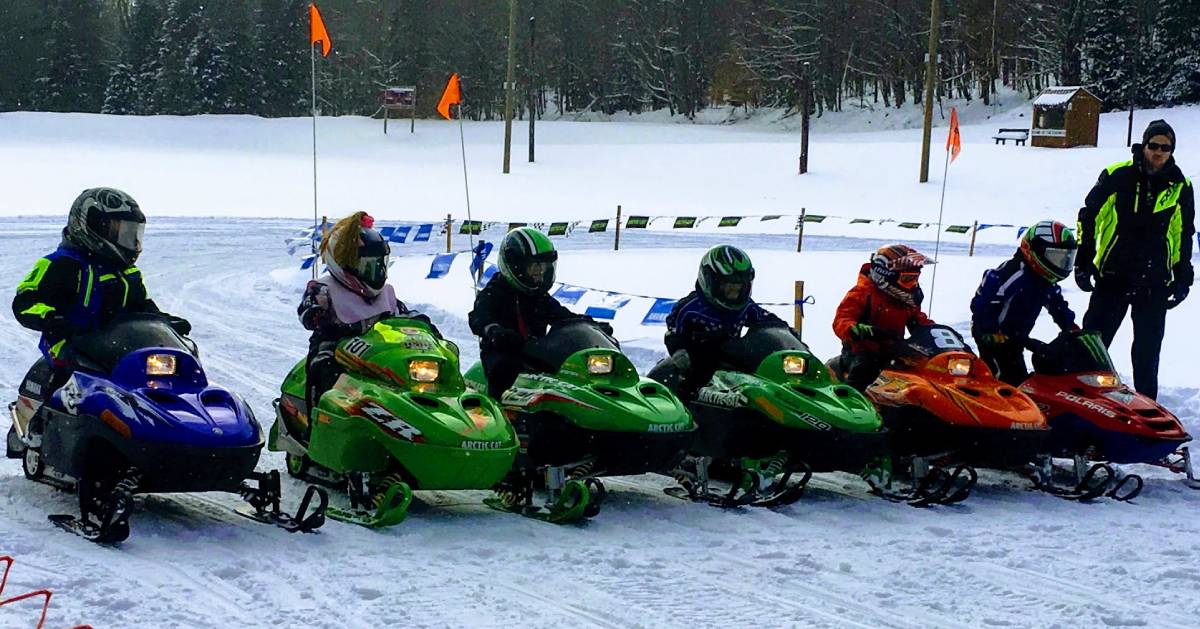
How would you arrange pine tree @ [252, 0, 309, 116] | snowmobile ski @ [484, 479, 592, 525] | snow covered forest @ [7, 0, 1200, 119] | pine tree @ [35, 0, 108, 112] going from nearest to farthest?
1. snowmobile ski @ [484, 479, 592, 525]
2. snow covered forest @ [7, 0, 1200, 119]
3. pine tree @ [252, 0, 309, 116]
4. pine tree @ [35, 0, 108, 112]

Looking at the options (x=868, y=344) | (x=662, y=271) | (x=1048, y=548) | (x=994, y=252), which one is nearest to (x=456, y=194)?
(x=994, y=252)

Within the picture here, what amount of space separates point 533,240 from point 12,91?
213 ft

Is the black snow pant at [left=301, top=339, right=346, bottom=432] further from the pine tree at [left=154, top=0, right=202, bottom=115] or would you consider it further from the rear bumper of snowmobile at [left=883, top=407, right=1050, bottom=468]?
the pine tree at [left=154, top=0, right=202, bottom=115]

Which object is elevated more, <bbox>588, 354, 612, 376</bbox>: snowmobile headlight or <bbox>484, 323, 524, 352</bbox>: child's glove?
<bbox>484, 323, 524, 352</bbox>: child's glove

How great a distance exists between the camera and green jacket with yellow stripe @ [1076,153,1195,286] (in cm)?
1002

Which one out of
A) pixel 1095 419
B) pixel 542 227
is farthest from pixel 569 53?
pixel 1095 419

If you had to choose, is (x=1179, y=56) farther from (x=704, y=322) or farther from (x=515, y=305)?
(x=515, y=305)

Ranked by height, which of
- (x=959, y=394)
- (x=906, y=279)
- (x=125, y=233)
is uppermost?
(x=125, y=233)

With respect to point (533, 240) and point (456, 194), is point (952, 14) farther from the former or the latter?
point (533, 240)

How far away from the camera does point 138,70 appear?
220ft

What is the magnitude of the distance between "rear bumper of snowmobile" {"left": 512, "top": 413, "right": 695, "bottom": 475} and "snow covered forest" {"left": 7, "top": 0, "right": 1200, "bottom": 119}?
52.2m

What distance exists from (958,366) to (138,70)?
209 feet

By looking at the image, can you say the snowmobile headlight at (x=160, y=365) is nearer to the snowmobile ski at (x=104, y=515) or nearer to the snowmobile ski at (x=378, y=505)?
the snowmobile ski at (x=104, y=515)

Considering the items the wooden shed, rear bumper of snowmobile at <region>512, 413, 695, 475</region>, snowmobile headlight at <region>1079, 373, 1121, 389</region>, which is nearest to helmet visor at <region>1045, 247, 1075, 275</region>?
snowmobile headlight at <region>1079, 373, 1121, 389</region>
